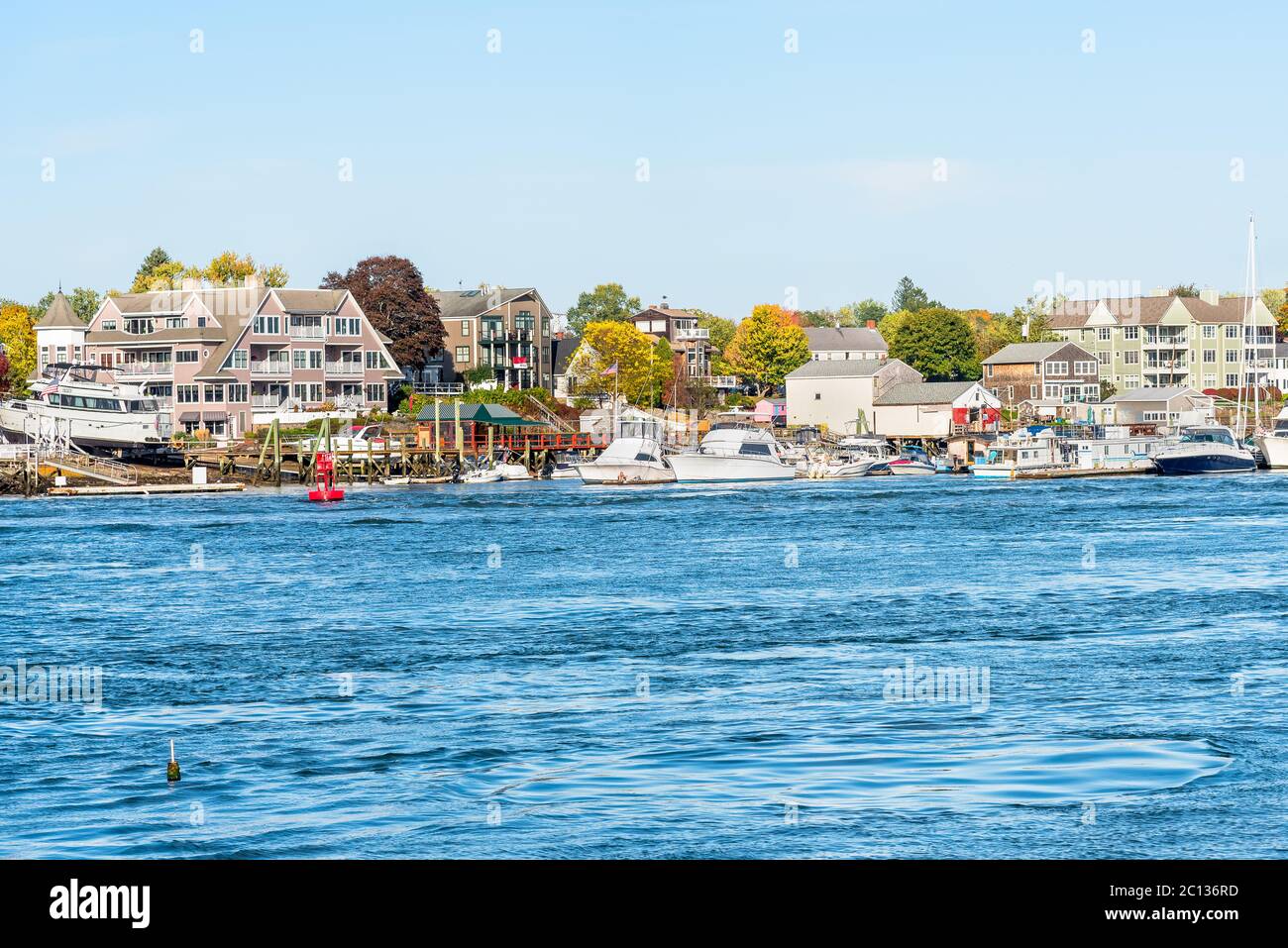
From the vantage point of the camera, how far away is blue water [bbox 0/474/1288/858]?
16.3 metres

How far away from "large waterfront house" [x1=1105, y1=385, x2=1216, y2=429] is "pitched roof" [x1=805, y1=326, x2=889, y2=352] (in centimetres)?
3213

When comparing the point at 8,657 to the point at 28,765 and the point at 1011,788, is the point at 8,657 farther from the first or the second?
the point at 1011,788

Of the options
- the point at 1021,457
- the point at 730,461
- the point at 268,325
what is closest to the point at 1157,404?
the point at 1021,457

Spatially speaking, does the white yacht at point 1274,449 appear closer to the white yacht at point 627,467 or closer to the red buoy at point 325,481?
the white yacht at point 627,467

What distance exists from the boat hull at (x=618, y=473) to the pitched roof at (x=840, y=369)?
45806mm

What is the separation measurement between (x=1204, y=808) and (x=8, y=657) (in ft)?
71.7

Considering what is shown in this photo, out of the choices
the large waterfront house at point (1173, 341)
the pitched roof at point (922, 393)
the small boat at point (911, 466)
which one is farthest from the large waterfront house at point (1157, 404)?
the small boat at point (911, 466)

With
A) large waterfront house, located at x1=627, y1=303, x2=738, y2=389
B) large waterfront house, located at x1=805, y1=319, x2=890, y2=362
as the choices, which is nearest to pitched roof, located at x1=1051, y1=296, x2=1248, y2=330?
large waterfront house, located at x1=805, y1=319, x2=890, y2=362

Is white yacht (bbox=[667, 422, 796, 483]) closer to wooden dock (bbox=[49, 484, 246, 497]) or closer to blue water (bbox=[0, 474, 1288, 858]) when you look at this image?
wooden dock (bbox=[49, 484, 246, 497])

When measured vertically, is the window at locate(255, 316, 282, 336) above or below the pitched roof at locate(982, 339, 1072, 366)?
above

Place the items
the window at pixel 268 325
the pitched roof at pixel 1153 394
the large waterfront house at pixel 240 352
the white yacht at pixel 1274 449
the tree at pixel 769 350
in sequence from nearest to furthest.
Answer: the white yacht at pixel 1274 449, the large waterfront house at pixel 240 352, the window at pixel 268 325, the pitched roof at pixel 1153 394, the tree at pixel 769 350

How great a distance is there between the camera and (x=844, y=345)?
173m

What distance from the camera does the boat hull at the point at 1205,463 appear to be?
102312 mm
